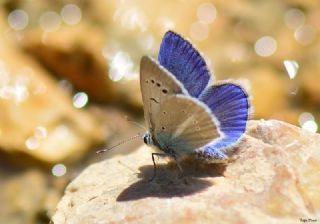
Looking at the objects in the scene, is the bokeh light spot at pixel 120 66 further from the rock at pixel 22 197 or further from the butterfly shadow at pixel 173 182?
the butterfly shadow at pixel 173 182

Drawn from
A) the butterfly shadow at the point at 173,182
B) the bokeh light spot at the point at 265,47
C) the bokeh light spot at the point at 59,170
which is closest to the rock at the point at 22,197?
the bokeh light spot at the point at 59,170

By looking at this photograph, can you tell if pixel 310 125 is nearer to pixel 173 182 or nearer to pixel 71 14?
pixel 71 14

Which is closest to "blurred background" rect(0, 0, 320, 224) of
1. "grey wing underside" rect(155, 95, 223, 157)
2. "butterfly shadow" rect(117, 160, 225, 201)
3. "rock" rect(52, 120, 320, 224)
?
"rock" rect(52, 120, 320, 224)

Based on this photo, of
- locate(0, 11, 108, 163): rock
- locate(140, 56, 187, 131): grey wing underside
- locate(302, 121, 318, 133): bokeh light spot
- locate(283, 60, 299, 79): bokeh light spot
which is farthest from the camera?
locate(283, 60, 299, 79): bokeh light spot

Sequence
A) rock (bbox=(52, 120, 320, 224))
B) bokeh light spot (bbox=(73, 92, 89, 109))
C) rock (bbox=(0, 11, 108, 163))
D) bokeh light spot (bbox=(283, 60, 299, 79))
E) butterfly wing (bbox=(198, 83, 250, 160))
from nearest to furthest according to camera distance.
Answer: rock (bbox=(52, 120, 320, 224)) → butterfly wing (bbox=(198, 83, 250, 160)) → rock (bbox=(0, 11, 108, 163)) → bokeh light spot (bbox=(73, 92, 89, 109)) → bokeh light spot (bbox=(283, 60, 299, 79))

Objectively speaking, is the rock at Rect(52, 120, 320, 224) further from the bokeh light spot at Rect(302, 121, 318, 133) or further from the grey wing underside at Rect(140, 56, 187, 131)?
the bokeh light spot at Rect(302, 121, 318, 133)

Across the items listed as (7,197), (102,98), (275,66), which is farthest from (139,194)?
(275,66)

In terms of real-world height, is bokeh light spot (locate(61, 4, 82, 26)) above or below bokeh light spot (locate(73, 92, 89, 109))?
above

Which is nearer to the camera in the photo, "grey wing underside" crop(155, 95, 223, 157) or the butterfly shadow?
"grey wing underside" crop(155, 95, 223, 157)

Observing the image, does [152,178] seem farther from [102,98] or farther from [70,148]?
[102,98]
